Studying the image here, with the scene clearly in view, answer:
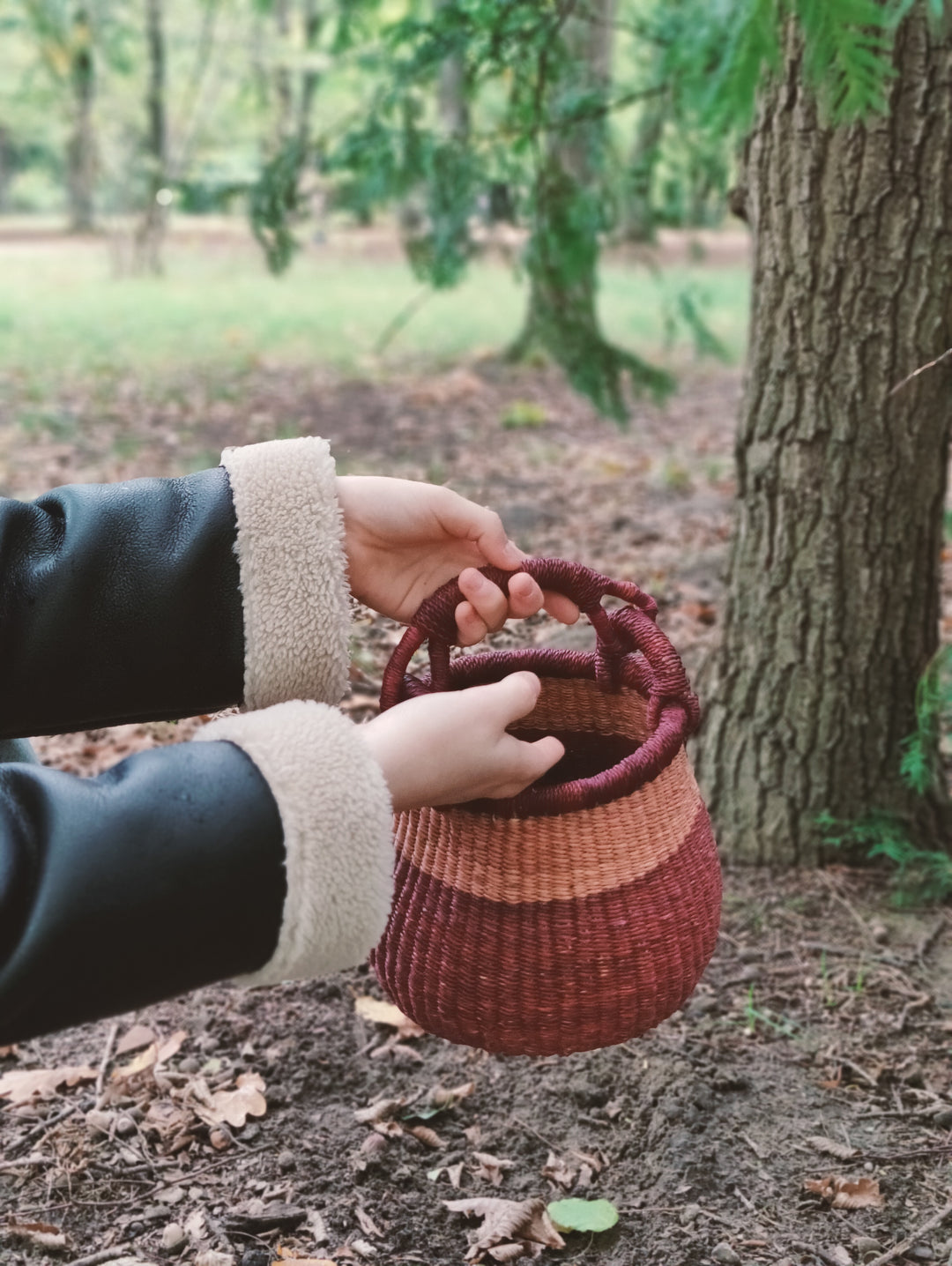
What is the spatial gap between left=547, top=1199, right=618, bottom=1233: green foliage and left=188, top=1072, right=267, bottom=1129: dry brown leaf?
49 centimetres

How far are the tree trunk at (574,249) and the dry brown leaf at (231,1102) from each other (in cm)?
229

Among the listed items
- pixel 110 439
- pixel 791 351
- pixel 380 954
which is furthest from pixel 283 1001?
pixel 110 439

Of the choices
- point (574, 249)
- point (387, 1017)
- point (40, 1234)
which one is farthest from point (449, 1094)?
point (574, 249)

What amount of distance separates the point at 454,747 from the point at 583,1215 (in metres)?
0.77

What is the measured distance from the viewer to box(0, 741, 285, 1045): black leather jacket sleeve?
3.42 feet

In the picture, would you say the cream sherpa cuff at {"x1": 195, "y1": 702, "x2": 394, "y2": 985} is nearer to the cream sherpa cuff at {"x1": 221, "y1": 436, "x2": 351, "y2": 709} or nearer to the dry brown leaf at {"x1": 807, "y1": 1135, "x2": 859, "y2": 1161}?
the cream sherpa cuff at {"x1": 221, "y1": 436, "x2": 351, "y2": 709}

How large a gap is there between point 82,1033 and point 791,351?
1.79 metres

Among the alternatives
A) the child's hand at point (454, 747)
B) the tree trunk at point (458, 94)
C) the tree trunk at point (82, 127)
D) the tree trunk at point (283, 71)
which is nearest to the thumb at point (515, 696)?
the child's hand at point (454, 747)

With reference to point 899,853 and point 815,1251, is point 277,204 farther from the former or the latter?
point 815,1251

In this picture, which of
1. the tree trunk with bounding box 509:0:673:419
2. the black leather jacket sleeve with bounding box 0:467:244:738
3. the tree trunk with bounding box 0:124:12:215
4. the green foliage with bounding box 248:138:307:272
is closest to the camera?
the black leather jacket sleeve with bounding box 0:467:244:738

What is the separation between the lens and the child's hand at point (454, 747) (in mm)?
1198

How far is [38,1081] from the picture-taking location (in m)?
1.90

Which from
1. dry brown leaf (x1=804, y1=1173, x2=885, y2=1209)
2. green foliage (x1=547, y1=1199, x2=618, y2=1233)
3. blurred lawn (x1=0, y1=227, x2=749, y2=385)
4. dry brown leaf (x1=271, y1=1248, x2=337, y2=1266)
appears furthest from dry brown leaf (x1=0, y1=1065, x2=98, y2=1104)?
blurred lawn (x1=0, y1=227, x2=749, y2=385)

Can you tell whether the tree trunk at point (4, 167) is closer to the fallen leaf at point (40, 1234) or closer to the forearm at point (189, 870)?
the fallen leaf at point (40, 1234)
